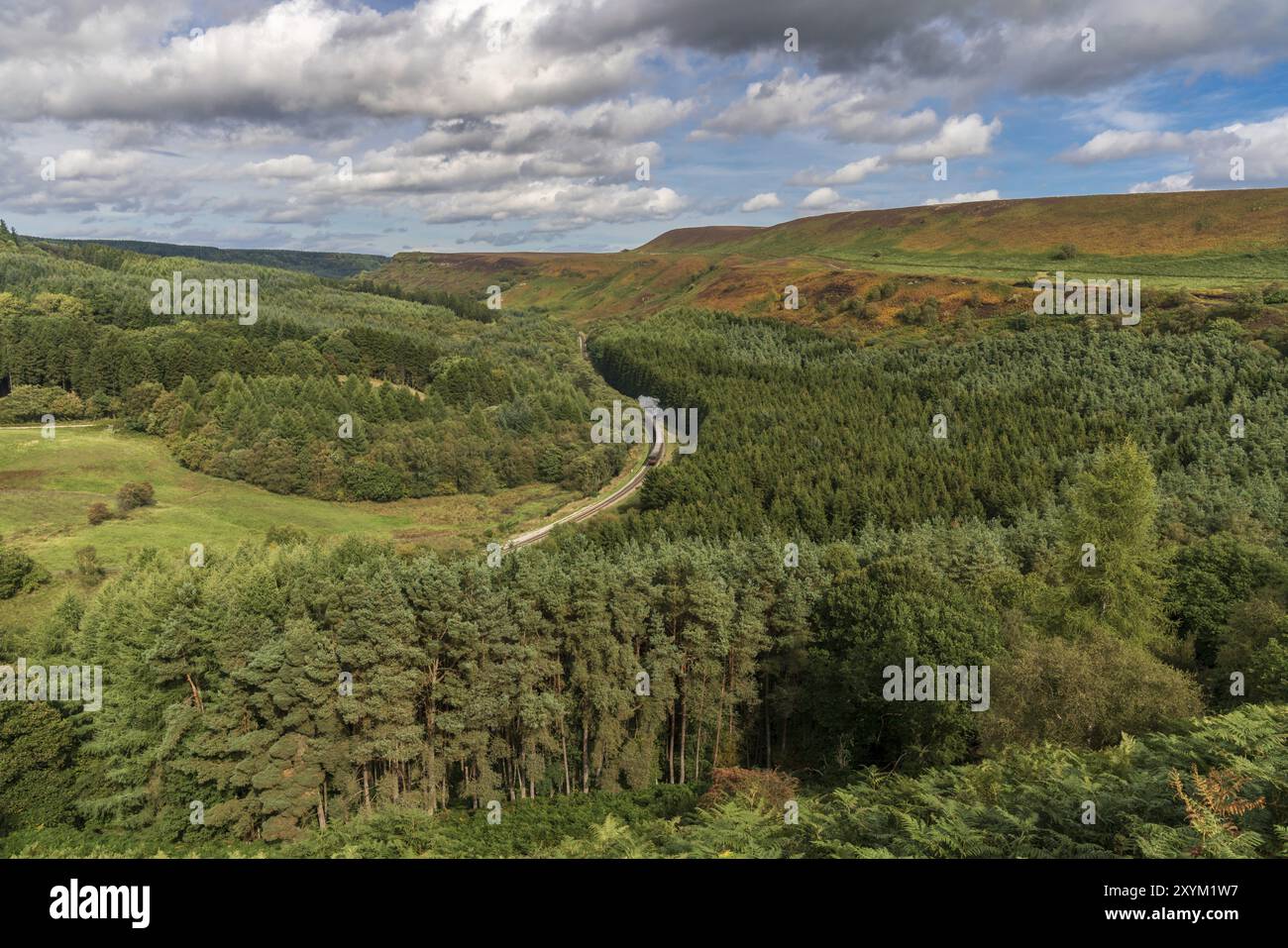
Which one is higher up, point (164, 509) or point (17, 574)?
point (164, 509)

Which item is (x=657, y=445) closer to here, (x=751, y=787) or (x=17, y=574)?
(x=17, y=574)

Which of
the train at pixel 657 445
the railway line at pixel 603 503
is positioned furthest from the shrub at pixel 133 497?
the train at pixel 657 445

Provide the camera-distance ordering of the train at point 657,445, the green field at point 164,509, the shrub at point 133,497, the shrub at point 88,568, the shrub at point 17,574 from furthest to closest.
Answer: the train at point 657,445, the shrub at point 133,497, the green field at point 164,509, the shrub at point 88,568, the shrub at point 17,574

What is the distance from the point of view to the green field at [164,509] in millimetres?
93500

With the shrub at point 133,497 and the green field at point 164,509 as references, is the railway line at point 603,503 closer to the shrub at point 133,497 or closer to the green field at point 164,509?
the green field at point 164,509

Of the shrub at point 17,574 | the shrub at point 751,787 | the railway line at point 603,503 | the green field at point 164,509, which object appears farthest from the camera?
the railway line at point 603,503

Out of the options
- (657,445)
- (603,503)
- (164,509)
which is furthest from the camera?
(657,445)

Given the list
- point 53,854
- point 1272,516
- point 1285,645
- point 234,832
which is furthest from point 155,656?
point 1272,516

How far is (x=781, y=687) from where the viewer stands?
166 feet

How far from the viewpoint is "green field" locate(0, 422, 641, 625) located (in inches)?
3681

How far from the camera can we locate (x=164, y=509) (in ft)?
356

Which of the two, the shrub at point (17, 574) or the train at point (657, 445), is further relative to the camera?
the train at point (657, 445)

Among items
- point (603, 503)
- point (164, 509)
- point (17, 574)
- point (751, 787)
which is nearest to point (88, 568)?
point (17, 574)

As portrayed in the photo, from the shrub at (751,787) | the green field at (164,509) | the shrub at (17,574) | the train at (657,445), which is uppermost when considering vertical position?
the train at (657,445)
